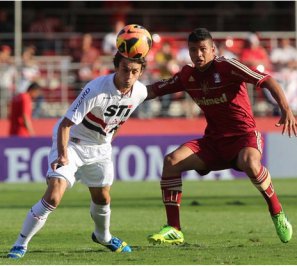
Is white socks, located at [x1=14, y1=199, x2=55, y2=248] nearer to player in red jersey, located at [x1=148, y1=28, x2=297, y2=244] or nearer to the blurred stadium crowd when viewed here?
player in red jersey, located at [x1=148, y1=28, x2=297, y2=244]

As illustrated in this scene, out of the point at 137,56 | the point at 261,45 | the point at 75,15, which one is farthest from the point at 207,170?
the point at 75,15

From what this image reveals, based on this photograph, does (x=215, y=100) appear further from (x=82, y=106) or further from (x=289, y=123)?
(x=82, y=106)

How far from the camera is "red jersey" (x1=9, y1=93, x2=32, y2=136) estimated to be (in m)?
21.5

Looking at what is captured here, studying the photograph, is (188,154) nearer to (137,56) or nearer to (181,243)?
(181,243)

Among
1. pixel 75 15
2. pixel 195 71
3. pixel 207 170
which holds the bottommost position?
pixel 207 170

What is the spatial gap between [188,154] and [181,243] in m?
0.98

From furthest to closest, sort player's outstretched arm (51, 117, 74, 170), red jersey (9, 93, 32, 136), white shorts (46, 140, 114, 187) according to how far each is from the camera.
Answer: red jersey (9, 93, 32, 136)
white shorts (46, 140, 114, 187)
player's outstretched arm (51, 117, 74, 170)

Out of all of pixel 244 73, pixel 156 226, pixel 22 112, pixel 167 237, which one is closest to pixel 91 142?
pixel 167 237

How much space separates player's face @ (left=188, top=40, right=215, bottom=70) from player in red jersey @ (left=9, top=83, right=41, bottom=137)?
34.5ft

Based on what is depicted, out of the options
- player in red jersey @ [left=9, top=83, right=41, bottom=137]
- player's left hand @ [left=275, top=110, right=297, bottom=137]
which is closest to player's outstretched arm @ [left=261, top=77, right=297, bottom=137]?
player's left hand @ [left=275, top=110, right=297, bottom=137]

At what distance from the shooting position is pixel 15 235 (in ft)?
40.0

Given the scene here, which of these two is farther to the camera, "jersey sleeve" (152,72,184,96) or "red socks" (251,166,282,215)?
"jersey sleeve" (152,72,184,96)

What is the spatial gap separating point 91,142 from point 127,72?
81cm

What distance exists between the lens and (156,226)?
1332 cm
